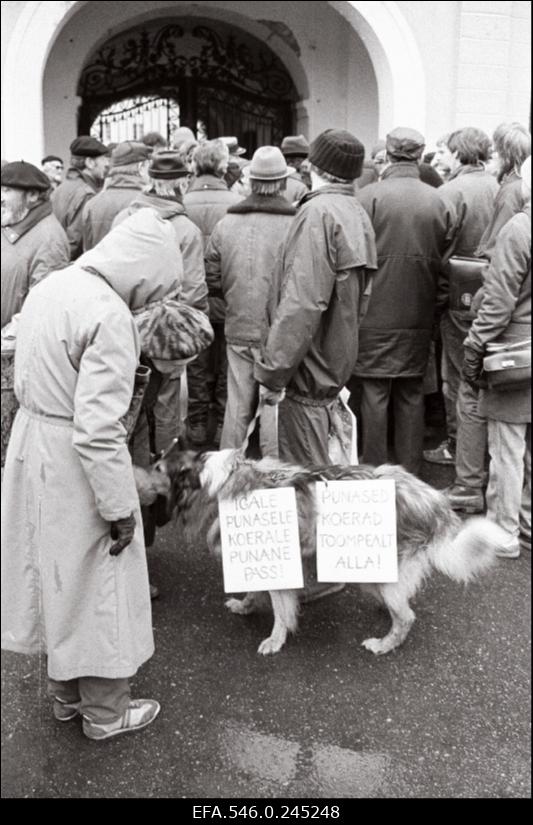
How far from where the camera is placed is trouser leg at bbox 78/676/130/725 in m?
2.95

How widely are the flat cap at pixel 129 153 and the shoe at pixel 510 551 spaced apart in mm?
3343

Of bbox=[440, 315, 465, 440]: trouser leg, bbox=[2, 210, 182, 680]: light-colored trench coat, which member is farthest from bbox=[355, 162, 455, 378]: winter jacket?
bbox=[2, 210, 182, 680]: light-colored trench coat

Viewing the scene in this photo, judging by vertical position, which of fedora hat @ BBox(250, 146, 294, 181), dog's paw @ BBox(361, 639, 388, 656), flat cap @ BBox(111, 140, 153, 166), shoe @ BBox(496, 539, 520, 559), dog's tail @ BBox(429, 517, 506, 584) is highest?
flat cap @ BBox(111, 140, 153, 166)

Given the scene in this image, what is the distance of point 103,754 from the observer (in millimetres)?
2963

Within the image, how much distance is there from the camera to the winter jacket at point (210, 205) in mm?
5766

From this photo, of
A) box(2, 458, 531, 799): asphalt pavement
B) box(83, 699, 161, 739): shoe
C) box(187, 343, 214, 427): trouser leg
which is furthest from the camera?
box(187, 343, 214, 427): trouser leg

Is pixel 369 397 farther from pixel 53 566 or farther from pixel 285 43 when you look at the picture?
pixel 285 43

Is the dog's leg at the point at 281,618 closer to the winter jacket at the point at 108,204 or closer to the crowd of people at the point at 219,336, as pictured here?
the crowd of people at the point at 219,336

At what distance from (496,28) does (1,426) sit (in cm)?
569

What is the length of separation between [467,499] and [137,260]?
9.47 feet

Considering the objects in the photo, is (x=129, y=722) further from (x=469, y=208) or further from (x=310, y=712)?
(x=469, y=208)

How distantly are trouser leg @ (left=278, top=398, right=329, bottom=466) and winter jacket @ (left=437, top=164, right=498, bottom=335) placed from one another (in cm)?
167

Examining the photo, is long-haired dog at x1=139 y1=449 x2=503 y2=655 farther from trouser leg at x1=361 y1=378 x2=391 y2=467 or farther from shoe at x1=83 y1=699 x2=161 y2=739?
trouser leg at x1=361 y1=378 x2=391 y2=467

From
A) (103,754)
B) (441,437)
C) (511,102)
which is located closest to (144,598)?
(103,754)
